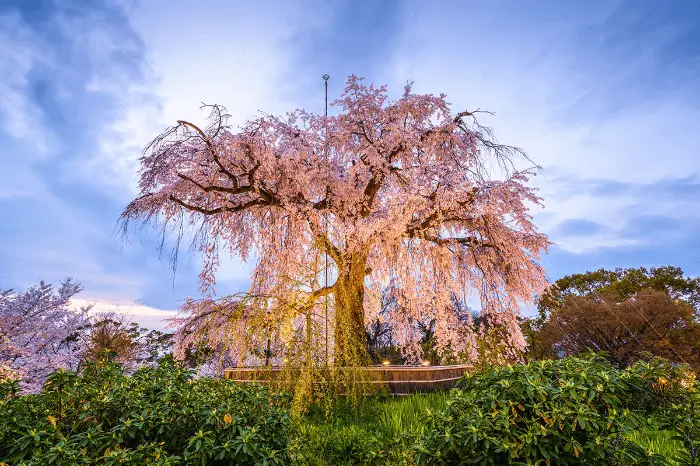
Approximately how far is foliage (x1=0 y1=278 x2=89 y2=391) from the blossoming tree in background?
2704mm

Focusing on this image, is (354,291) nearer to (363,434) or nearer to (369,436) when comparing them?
(363,434)

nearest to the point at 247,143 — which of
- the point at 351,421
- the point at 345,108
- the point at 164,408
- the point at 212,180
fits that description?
the point at 212,180

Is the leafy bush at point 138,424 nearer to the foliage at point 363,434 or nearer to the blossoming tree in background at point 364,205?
the foliage at point 363,434

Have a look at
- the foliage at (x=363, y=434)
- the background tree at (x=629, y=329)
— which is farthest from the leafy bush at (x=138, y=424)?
the background tree at (x=629, y=329)

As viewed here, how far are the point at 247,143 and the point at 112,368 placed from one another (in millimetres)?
5974

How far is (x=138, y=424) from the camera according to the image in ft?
9.70

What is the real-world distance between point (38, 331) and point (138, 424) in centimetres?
860

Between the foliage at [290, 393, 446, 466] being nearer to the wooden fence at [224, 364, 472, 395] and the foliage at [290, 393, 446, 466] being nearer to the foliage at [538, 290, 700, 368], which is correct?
the wooden fence at [224, 364, 472, 395]

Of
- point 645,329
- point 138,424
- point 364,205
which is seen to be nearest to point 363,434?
point 138,424

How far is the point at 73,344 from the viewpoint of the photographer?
1101 cm

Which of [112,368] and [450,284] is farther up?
[450,284]

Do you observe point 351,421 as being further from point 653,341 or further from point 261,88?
point 653,341

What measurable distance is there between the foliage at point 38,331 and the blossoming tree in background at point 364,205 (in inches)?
106

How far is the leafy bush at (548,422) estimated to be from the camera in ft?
8.36
